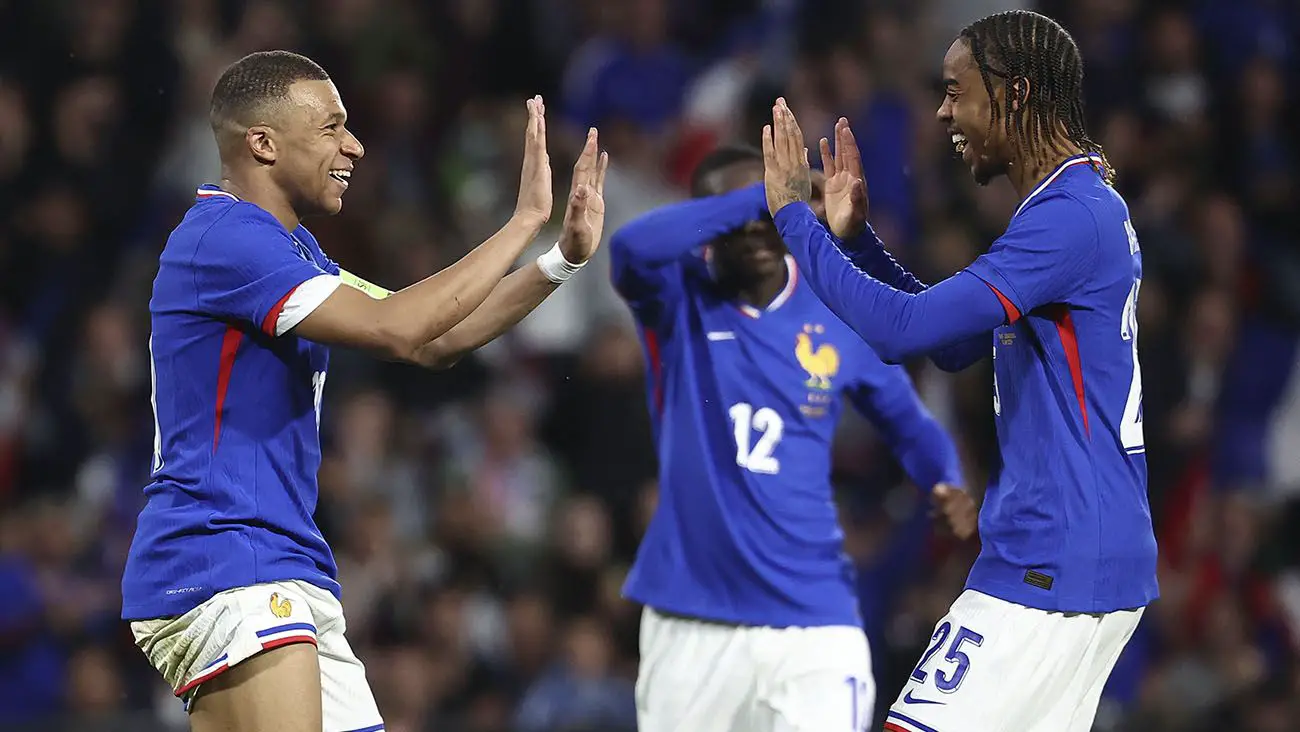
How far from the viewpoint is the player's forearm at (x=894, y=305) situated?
4.27 metres

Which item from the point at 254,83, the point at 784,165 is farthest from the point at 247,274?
the point at 784,165

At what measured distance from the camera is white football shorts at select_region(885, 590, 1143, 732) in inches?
171

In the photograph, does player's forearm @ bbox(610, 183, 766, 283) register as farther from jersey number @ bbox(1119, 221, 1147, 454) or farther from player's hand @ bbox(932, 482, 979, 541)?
jersey number @ bbox(1119, 221, 1147, 454)

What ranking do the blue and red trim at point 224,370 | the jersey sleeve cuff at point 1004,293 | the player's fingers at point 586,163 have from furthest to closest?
the player's fingers at point 586,163 < the blue and red trim at point 224,370 < the jersey sleeve cuff at point 1004,293

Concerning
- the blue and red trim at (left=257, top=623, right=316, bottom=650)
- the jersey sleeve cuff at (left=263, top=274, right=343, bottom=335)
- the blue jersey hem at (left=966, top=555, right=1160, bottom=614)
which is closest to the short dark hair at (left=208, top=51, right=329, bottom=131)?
the jersey sleeve cuff at (left=263, top=274, right=343, bottom=335)

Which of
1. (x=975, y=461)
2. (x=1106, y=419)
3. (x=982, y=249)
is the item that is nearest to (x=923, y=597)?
(x=975, y=461)

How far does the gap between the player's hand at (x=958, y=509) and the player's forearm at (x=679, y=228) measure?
107 cm

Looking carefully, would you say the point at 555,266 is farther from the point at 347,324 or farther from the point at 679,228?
the point at 679,228

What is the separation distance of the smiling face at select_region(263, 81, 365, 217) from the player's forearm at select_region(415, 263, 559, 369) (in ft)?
1.52

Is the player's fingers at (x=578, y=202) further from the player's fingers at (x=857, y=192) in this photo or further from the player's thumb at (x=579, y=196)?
the player's fingers at (x=857, y=192)

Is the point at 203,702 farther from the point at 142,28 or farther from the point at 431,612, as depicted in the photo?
the point at 142,28

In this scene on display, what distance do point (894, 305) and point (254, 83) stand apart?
5.70 feet

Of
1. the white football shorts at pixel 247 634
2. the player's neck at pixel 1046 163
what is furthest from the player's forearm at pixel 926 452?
the white football shorts at pixel 247 634

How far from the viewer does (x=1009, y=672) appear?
171 inches
